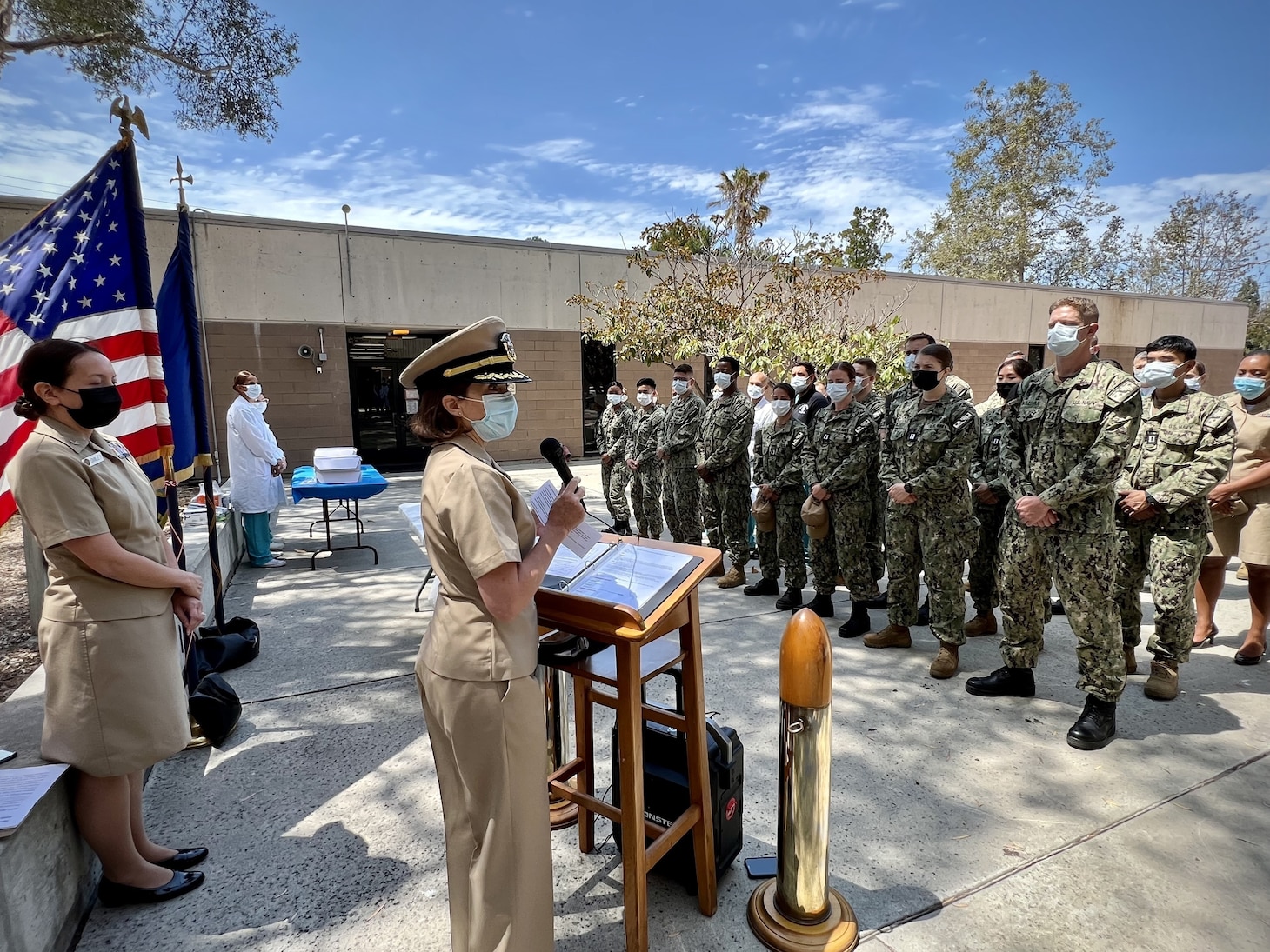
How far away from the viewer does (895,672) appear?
426 cm

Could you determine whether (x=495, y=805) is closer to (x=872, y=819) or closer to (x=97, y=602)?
(x=97, y=602)

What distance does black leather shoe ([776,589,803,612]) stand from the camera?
5531mm

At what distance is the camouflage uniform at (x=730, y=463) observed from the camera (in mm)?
6246

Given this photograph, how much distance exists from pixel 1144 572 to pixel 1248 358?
5.81 feet

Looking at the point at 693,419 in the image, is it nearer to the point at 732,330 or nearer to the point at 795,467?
the point at 795,467

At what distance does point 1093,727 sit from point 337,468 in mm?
6342

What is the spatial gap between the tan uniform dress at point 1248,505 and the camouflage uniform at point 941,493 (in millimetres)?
1817

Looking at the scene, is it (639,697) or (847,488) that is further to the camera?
(847,488)

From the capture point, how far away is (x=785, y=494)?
18.6ft

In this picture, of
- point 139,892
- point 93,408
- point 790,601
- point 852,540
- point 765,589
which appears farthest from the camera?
point 765,589

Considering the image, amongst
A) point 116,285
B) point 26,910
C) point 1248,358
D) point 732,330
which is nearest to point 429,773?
point 26,910

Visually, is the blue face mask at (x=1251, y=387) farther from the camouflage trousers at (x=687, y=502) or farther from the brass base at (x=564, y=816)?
the brass base at (x=564, y=816)

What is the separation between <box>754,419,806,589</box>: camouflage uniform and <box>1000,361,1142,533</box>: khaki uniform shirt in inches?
80.5

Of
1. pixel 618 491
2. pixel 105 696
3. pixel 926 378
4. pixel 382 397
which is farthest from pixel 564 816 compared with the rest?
pixel 382 397
